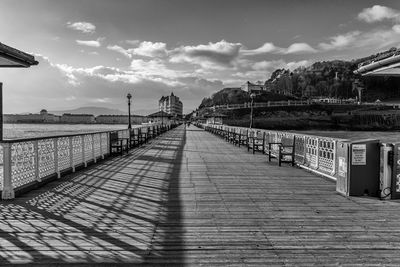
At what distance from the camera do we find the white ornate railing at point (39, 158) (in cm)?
600

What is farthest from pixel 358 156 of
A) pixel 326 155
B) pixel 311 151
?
pixel 311 151

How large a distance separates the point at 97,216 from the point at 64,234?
80cm

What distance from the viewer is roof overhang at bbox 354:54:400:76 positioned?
6613 mm

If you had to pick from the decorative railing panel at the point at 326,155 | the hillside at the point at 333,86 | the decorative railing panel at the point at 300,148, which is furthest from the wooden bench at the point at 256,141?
the hillside at the point at 333,86

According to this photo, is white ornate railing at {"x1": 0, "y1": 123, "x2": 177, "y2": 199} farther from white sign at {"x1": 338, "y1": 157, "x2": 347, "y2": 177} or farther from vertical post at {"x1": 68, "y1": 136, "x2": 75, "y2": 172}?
white sign at {"x1": 338, "y1": 157, "x2": 347, "y2": 177}

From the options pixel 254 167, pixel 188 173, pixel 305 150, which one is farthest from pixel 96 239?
pixel 305 150

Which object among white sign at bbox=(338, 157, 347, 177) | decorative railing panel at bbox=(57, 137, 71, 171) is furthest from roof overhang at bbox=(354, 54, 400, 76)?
decorative railing panel at bbox=(57, 137, 71, 171)

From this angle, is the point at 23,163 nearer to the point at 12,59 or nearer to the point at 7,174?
the point at 7,174

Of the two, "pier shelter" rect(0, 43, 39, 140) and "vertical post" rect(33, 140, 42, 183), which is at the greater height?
"pier shelter" rect(0, 43, 39, 140)

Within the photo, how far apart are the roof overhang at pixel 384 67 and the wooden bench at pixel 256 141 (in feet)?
23.8

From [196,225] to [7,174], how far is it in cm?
351

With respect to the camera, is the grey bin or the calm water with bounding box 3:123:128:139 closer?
the grey bin

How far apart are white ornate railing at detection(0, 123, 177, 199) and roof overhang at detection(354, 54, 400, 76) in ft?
22.8

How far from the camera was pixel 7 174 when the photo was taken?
594 cm
